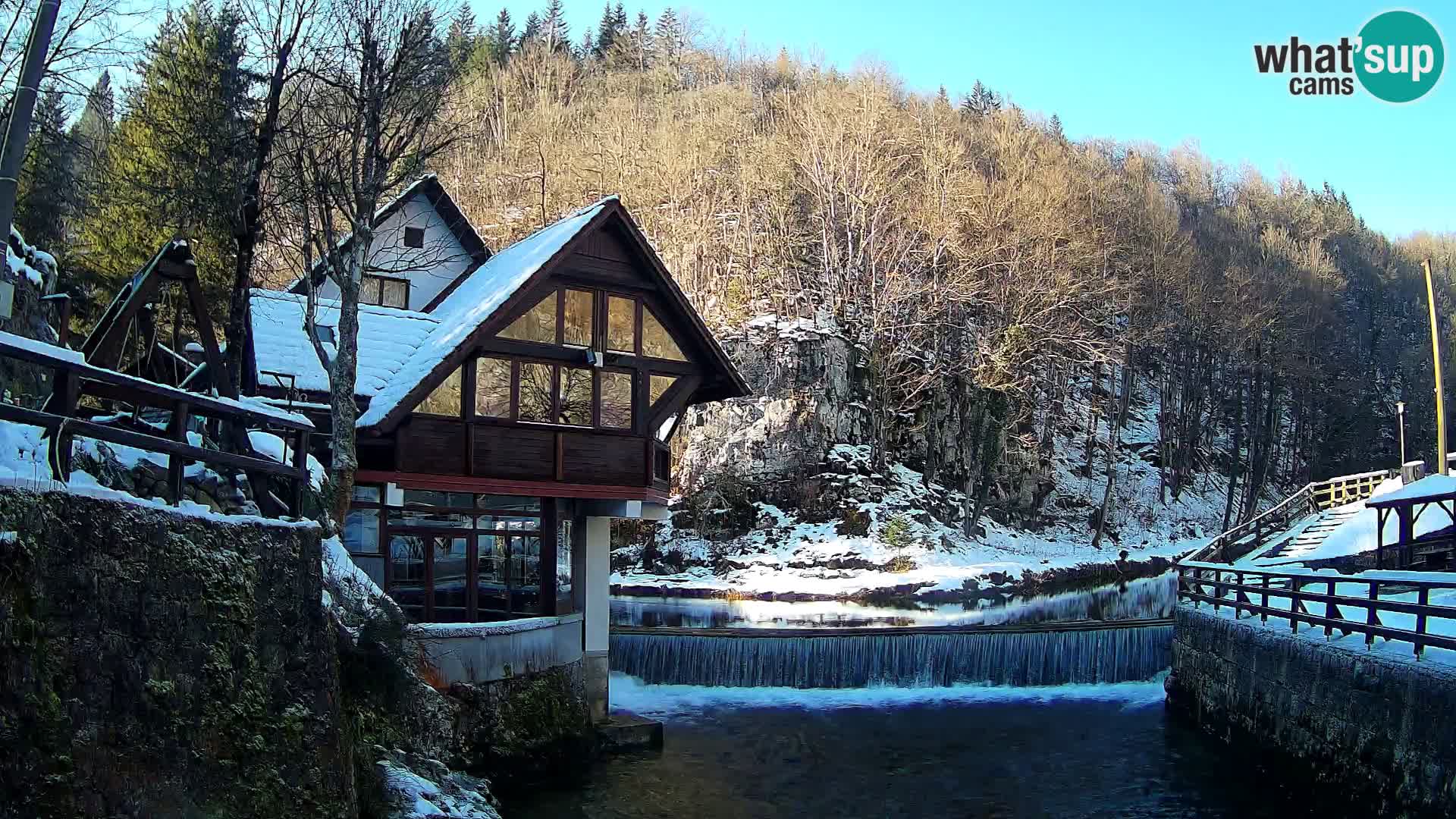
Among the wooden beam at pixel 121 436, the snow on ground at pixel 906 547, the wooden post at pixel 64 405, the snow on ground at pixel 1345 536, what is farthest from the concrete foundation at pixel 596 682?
the snow on ground at pixel 1345 536

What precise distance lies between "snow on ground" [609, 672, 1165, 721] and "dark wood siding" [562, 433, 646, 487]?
5463 mm

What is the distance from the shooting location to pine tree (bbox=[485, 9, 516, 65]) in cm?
7838

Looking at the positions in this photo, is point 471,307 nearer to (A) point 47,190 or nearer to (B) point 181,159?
(B) point 181,159

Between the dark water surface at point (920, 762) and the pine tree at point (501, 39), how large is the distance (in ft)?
192

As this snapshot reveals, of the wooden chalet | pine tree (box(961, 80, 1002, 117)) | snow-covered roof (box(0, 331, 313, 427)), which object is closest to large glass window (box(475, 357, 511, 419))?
the wooden chalet

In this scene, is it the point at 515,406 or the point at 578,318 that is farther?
the point at 578,318

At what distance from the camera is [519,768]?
18328 millimetres

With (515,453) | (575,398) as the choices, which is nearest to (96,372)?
(515,453)

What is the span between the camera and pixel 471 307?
2042 cm

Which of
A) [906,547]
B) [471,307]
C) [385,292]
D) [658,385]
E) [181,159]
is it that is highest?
[181,159]

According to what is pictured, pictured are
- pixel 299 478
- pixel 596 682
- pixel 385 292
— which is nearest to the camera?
pixel 299 478

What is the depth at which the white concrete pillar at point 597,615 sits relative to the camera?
21031 mm

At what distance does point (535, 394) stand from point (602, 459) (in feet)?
5.32

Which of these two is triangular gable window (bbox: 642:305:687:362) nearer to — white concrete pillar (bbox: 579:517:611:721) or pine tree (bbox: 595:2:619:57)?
white concrete pillar (bbox: 579:517:611:721)
